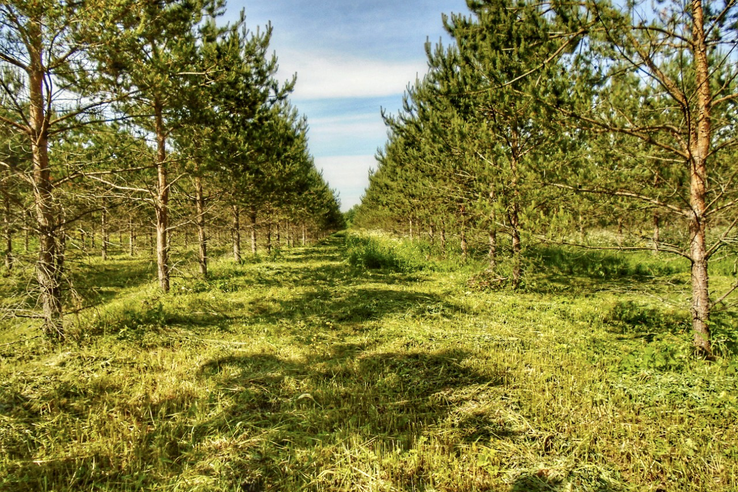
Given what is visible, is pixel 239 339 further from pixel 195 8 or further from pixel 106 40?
pixel 195 8

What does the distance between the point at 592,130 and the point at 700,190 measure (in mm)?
1294

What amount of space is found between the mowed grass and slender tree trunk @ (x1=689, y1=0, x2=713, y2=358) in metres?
0.25

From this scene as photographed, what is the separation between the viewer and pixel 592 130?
409 centimetres

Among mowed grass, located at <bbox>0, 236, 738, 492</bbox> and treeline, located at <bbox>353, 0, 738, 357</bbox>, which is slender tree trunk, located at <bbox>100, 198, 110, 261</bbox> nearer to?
mowed grass, located at <bbox>0, 236, 738, 492</bbox>

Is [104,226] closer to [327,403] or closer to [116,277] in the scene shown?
[327,403]

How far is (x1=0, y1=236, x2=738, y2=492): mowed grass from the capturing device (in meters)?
2.42

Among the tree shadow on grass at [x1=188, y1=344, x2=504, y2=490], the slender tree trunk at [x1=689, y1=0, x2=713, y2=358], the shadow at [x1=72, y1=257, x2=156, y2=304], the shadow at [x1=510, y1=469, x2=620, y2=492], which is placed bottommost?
the shadow at [x1=510, y1=469, x2=620, y2=492]

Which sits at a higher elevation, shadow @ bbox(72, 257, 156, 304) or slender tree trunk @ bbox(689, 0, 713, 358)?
slender tree trunk @ bbox(689, 0, 713, 358)

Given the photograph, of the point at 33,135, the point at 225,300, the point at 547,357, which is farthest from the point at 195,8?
the point at 547,357

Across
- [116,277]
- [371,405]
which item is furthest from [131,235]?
[371,405]

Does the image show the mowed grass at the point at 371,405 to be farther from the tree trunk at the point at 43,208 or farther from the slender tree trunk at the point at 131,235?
the slender tree trunk at the point at 131,235

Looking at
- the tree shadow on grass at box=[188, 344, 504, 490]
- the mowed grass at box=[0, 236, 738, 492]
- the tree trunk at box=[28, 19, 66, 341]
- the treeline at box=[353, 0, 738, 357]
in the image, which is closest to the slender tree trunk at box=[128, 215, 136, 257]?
the tree trunk at box=[28, 19, 66, 341]

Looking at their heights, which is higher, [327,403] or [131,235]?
[131,235]

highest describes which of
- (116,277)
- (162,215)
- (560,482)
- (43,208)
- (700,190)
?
(162,215)
